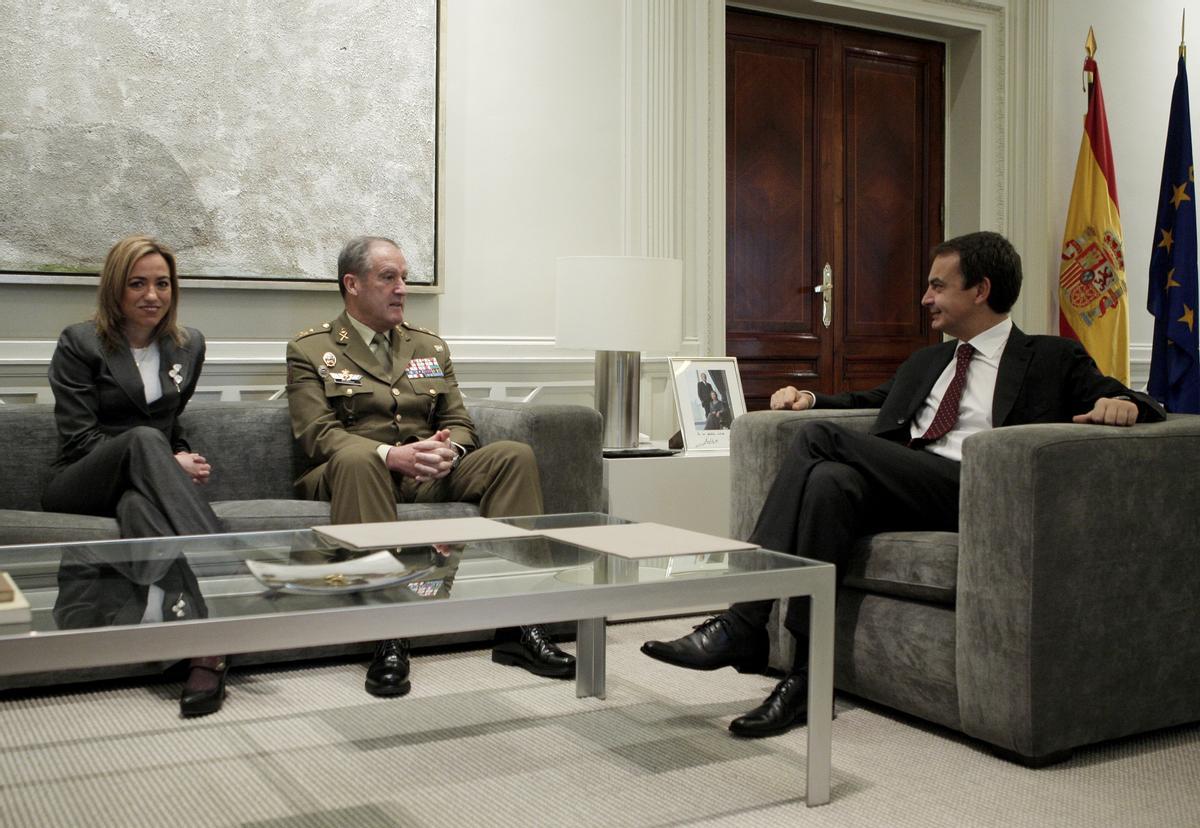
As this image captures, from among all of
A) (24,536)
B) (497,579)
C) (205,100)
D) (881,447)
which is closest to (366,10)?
(205,100)

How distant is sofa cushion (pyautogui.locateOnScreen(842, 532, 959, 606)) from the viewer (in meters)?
2.42

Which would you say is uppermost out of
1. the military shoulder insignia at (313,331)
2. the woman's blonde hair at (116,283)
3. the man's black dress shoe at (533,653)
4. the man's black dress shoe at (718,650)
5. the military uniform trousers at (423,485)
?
the woman's blonde hair at (116,283)

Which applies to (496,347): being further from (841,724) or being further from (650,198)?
(841,724)

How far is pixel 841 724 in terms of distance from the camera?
8.34 ft

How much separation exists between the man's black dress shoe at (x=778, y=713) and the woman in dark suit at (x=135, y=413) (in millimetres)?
1112

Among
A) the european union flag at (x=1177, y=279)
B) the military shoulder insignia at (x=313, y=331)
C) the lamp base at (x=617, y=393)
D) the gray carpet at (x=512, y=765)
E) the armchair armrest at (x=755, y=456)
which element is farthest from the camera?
the european union flag at (x=1177, y=279)

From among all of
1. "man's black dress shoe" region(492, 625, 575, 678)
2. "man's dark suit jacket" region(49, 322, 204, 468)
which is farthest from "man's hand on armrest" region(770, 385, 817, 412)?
"man's dark suit jacket" region(49, 322, 204, 468)

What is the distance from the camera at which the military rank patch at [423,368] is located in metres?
3.44

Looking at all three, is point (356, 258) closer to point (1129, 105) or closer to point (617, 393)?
point (617, 393)

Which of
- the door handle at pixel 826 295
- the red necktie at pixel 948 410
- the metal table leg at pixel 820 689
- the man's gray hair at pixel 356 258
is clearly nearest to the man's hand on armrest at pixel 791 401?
the red necktie at pixel 948 410

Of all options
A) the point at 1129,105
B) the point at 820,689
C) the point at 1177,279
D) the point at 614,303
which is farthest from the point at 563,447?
the point at 1129,105

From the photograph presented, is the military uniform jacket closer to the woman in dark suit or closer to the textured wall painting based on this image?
the woman in dark suit

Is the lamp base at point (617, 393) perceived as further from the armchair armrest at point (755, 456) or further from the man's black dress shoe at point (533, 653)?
the man's black dress shoe at point (533, 653)

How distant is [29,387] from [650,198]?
84.0 inches
